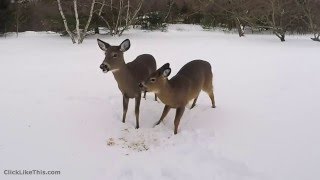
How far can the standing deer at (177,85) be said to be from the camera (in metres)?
5.07

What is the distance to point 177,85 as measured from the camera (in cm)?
536

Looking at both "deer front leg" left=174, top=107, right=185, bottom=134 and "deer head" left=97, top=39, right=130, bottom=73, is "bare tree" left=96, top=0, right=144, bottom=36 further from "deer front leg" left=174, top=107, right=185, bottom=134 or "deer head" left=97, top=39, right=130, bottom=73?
"deer front leg" left=174, top=107, right=185, bottom=134

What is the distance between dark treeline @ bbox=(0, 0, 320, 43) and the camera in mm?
19516

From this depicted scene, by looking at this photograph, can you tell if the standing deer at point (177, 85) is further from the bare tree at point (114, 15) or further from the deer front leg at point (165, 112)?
the bare tree at point (114, 15)

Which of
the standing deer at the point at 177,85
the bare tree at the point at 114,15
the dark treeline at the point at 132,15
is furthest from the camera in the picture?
the bare tree at the point at 114,15

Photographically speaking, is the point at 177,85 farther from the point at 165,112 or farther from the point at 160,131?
the point at 160,131

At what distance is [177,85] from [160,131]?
29.6 inches

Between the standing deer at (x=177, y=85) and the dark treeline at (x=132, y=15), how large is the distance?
11.9 m

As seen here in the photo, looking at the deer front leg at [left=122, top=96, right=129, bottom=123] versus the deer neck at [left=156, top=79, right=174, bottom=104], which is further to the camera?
the deer front leg at [left=122, top=96, right=129, bottom=123]

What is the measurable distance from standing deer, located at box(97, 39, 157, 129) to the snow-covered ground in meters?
0.51

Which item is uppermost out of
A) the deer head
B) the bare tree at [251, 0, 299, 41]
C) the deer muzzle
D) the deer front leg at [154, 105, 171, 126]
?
the bare tree at [251, 0, 299, 41]

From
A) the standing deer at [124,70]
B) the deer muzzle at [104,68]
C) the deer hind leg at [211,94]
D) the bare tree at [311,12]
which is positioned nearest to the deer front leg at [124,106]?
the standing deer at [124,70]

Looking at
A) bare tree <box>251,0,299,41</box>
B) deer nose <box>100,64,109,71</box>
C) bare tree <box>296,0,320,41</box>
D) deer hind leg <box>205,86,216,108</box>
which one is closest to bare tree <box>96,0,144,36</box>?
bare tree <box>251,0,299,41</box>

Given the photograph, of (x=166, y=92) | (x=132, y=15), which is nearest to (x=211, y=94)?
(x=166, y=92)
